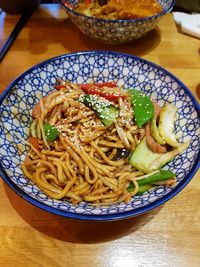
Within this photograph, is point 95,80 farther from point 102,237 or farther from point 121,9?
point 102,237

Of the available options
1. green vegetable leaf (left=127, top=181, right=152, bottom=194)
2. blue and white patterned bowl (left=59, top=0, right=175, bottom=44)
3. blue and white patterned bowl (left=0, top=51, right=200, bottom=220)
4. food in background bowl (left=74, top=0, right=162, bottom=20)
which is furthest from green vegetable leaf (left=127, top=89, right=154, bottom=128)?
food in background bowl (left=74, top=0, right=162, bottom=20)

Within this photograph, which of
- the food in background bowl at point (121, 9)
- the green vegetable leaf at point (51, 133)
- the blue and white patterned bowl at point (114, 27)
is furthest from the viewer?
the food in background bowl at point (121, 9)

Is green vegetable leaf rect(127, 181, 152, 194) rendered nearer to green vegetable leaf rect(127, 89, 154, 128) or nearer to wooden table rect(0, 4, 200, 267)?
wooden table rect(0, 4, 200, 267)

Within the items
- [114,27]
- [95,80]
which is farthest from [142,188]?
[114,27]

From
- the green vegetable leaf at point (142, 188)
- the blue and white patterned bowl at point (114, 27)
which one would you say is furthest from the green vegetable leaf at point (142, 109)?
the blue and white patterned bowl at point (114, 27)

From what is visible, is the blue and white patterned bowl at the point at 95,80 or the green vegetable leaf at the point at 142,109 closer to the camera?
the blue and white patterned bowl at the point at 95,80

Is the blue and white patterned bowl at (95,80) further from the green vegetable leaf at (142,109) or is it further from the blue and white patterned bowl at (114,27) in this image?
the blue and white patterned bowl at (114,27)
